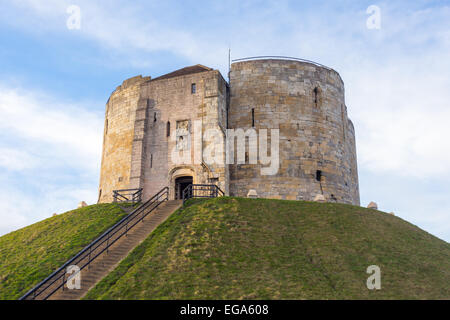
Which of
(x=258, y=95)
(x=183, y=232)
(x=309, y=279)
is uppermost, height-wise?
(x=258, y=95)

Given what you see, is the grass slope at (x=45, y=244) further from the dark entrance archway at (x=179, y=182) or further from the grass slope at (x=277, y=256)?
the dark entrance archway at (x=179, y=182)

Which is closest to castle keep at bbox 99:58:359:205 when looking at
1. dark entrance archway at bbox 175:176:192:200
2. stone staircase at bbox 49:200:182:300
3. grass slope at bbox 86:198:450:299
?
dark entrance archway at bbox 175:176:192:200

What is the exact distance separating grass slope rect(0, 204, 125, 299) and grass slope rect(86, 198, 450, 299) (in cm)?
318

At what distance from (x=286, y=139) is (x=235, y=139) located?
3.19 metres

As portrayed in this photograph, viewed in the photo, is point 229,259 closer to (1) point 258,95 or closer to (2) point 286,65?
(1) point 258,95

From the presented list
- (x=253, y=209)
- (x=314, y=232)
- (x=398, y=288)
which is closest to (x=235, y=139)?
(x=253, y=209)

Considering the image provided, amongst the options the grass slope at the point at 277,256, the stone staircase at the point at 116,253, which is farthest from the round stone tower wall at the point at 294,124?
the stone staircase at the point at 116,253

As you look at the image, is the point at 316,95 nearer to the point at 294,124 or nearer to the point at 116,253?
the point at 294,124

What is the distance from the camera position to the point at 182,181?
2845cm

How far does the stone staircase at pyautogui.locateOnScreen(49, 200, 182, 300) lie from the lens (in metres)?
15.7

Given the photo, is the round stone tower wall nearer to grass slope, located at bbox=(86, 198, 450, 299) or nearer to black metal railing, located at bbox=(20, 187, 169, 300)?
grass slope, located at bbox=(86, 198, 450, 299)

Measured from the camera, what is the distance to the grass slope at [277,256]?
1515cm

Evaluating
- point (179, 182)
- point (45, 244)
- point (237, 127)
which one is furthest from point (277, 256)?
point (237, 127)

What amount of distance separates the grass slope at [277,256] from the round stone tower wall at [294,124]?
15.6 ft
